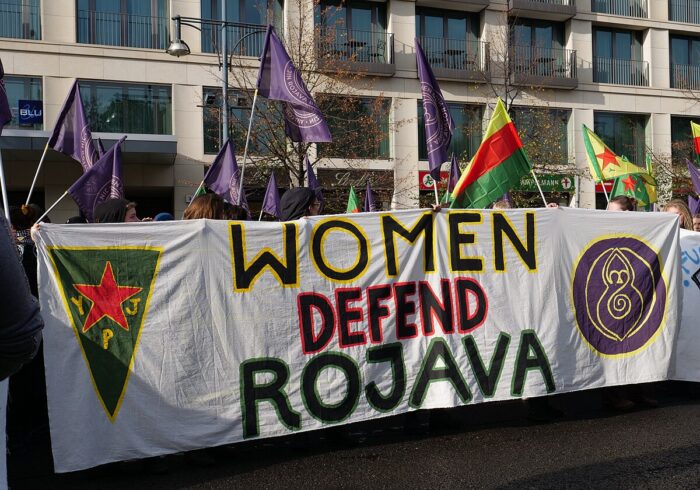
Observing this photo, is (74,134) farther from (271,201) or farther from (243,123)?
(243,123)

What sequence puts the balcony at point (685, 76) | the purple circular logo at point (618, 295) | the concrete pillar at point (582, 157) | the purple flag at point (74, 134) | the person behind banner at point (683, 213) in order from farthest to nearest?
the balcony at point (685, 76) < the concrete pillar at point (582, 157) < the purple flag at point (74, 134) < the person behind banner at point (683, 213) < the purple circular logo at point (618, 295)

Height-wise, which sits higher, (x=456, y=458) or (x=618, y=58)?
(x=618, y=58)

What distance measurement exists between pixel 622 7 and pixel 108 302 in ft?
93.9

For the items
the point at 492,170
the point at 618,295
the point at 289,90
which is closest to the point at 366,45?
the point at 289,90

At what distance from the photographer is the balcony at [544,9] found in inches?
1021

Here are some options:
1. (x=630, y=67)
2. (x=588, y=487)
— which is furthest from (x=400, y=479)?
(x=630, y=67)

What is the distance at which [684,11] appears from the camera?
29.1 metres

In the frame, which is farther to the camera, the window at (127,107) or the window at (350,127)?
the window at (127,107)

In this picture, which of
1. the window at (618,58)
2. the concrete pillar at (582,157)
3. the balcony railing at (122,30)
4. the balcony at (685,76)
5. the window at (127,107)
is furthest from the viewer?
the balcony at (685,76)

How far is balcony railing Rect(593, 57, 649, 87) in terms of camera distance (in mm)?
27688

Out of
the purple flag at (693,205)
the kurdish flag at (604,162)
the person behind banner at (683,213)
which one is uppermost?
the kurdish flag at (604,162)

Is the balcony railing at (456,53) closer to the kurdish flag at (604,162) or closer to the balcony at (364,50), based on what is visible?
the balcony at (364,50)

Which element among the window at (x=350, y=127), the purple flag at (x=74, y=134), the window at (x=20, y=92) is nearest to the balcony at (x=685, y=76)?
the window at (x=350, y=127)

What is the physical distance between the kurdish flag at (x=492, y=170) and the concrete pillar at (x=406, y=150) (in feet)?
60.4
